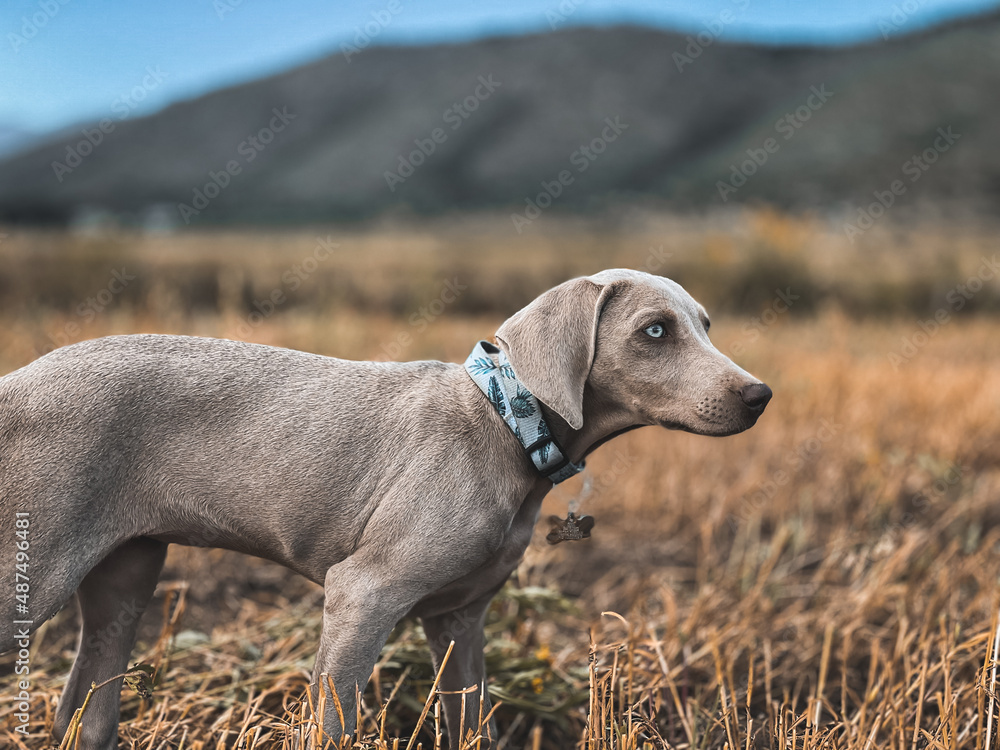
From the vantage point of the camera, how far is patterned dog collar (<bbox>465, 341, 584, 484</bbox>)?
1956mm

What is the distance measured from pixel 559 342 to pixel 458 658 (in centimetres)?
100

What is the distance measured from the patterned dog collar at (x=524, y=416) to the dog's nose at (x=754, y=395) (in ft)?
1.50

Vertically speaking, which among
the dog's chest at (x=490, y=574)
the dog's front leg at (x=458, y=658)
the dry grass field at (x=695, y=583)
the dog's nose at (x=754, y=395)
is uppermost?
the dog's nose at (x=754, y=395)

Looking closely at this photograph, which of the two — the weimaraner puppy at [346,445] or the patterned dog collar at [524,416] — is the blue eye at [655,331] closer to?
the weimaraner puppy at [346,445]

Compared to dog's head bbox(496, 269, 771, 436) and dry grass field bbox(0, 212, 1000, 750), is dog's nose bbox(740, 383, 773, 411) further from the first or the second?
dry grass field bbox(0, 212, 1000, 750)

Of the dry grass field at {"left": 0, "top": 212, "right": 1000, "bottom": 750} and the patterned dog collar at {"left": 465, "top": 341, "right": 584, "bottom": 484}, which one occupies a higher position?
the patterned dog collar at {"left": 465, "top": 341, "right": 584, "bottom": 484}

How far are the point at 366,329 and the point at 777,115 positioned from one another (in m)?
57.7

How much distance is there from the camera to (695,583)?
4535 mm

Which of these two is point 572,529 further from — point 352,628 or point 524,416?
point 352,628

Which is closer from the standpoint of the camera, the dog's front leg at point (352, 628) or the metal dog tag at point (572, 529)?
the dog's front leg at point (352, 628)

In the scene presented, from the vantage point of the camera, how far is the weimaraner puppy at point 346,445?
1860 mm

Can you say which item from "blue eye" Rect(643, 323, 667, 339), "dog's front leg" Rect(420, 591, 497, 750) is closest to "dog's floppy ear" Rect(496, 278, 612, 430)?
"blue eye" Rect(643, 323, 667, 339)

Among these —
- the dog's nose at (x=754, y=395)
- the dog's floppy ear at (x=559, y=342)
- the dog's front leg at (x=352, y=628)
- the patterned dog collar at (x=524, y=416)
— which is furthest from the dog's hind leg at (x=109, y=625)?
the dog's nose at (x=754, y=395)

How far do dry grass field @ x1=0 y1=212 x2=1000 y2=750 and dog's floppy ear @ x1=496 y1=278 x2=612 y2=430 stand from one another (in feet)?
2.53
